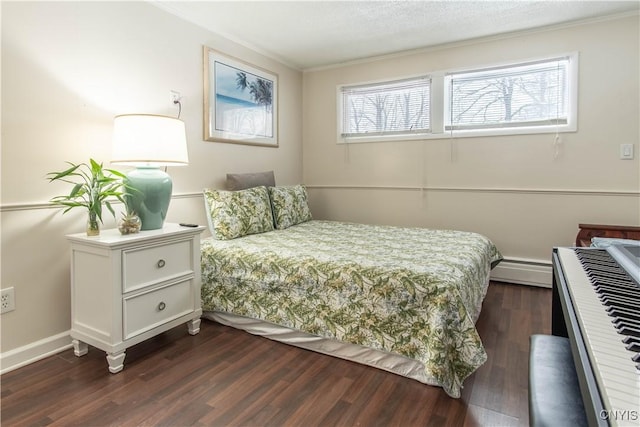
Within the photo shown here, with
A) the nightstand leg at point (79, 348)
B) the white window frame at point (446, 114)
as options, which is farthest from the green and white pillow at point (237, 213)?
the white window frame at point (446, 114)

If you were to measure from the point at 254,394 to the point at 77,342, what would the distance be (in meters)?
1.10

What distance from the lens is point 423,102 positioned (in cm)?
360

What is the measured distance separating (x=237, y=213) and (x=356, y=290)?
1240 millimetres

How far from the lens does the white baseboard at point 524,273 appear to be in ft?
10.4

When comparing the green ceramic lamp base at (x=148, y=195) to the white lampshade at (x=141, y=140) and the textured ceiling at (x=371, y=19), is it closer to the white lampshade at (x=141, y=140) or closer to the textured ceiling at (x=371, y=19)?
the white lampshade at (x=141, y=140)

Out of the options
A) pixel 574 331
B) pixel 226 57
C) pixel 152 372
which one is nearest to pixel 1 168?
pixel 152 372

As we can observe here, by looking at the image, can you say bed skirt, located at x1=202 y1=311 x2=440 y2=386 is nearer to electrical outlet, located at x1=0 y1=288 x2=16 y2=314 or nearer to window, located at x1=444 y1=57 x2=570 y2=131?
electrical outlet, located at x1=0 y1=288 x2=16 y2=314

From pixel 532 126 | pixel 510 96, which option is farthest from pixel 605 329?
pixel 510 96

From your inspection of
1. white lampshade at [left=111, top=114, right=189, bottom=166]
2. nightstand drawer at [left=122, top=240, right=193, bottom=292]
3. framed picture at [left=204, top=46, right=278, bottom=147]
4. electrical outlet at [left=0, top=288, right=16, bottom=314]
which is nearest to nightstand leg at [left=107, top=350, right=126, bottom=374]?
nightstand drawer at [left=122, top=240, right=193, bottom=292]

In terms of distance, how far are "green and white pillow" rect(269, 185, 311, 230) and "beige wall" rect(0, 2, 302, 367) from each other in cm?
82

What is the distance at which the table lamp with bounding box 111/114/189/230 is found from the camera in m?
2.03

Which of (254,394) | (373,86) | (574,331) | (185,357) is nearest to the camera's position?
(574,331)

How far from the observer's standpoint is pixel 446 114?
349 cm

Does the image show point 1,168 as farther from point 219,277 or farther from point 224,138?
point 224,138
